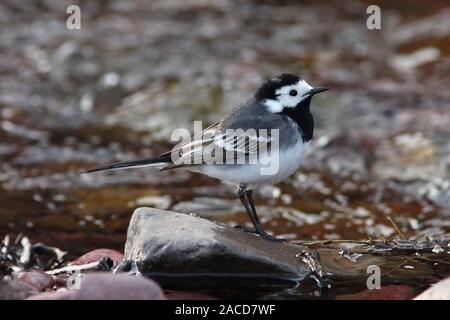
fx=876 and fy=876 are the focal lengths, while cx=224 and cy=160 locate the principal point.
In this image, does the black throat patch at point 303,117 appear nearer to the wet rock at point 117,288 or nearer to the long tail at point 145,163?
the long tail at point 145,163

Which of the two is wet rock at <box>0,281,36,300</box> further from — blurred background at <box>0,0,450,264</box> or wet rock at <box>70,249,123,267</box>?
blurred background at <box>0,0,450,264</box>

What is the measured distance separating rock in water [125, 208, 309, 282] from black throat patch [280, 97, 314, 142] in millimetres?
926

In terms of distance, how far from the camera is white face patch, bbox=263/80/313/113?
6078mm

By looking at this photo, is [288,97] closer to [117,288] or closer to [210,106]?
[117,288]

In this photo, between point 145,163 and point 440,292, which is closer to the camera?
point 440,292

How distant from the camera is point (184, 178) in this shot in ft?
31.7

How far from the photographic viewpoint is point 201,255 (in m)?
5.27

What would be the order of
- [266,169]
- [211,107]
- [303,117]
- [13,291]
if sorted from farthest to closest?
[211,107], [303,117], [266,169], [13,291]

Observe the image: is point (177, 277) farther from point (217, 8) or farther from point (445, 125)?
point (217, 8)

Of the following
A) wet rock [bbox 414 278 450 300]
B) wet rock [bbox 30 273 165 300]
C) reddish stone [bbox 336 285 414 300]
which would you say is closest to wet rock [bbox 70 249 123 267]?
wet rock [bbox 30 273 165 300]

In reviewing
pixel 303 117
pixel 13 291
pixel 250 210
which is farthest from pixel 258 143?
pixel 13 291

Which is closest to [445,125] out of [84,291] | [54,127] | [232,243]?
[54,127]

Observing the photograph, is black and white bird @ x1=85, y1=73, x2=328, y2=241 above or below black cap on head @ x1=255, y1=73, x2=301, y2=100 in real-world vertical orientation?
below

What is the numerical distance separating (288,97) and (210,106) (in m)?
5.41
